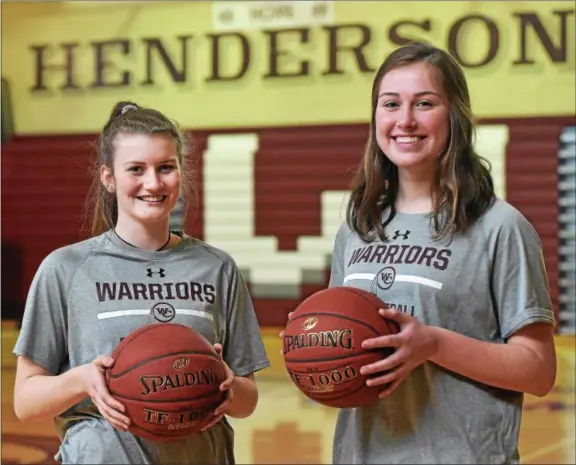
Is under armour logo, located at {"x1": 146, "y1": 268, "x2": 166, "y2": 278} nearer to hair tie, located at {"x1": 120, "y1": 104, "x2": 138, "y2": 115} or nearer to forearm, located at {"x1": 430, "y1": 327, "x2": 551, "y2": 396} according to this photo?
hair tie, located at {"x1": 120, "y1": 104, "x2": 138, "y2": 115}

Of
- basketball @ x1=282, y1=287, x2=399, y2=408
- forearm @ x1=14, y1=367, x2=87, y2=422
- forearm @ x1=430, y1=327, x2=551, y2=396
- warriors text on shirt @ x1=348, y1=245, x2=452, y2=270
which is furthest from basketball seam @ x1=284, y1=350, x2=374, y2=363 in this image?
forearm @ x1=14, y1=367, x2=87, y2=422

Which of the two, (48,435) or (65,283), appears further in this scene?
(48,435)

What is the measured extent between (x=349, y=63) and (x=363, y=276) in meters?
6.67

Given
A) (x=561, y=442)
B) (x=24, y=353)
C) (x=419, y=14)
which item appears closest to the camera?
(x=24, y=353)

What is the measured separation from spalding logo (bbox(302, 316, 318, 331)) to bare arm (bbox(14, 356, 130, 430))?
1.52ft

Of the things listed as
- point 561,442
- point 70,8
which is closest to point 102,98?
point 70,8

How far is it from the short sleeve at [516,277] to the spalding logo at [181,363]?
0.74 metres

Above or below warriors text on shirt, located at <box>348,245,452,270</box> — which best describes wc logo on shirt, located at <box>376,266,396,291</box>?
below

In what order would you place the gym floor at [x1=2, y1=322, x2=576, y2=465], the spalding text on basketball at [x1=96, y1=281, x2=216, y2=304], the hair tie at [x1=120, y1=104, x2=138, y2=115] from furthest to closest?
the gym floor at [x1=2, y1=322, x2=576, y2=465]
the hair tie at [x1=120, y1=104, x2=138, y2=115]
the spalding text on basketball at [x1=96, y1=281, x2=216, y2=304]

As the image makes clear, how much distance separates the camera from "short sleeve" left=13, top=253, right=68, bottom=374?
7.58ft

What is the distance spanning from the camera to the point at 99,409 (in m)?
2.17

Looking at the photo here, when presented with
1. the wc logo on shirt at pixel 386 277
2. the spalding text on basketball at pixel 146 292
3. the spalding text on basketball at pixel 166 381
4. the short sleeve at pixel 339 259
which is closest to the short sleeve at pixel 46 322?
the spalding text on basketball at pixel 146 292

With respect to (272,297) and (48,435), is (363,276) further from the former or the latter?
(272,297)

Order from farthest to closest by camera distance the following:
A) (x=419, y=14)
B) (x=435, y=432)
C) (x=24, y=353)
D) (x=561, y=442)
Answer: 1. (x=419, y=14)
2. (x=561, y=442)
3. (x=24, y=353)
4. (x=435, y=432)
